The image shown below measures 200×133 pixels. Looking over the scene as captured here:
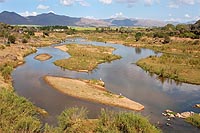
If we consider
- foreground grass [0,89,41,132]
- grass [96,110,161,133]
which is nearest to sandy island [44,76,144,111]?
grass [96,110,161,133]

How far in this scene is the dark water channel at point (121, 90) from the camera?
32.0 meters

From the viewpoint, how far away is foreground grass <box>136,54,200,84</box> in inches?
1962

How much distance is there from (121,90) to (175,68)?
63.5 ft

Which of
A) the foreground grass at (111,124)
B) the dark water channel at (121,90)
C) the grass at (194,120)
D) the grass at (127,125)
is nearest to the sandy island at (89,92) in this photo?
the dark water channel at (121,90)

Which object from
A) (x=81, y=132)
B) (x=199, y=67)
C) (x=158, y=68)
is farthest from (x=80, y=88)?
(x=199, y=67)

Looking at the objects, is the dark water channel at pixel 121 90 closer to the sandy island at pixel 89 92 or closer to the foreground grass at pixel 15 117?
the sandy island at pixel 89 92

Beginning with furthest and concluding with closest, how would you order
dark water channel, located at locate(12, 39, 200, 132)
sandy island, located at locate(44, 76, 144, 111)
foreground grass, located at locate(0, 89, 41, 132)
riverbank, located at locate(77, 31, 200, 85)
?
riverbank, located at locate(77, 31, 200, 85) → sandy island, located at locate(44, 76, 144, 111) → dark water channel, located at locate(12, 39, 200, 132) → foreground grass, located at locate(0, 89, 41, 132)

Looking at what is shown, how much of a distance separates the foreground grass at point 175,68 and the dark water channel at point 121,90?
1973 millimetres

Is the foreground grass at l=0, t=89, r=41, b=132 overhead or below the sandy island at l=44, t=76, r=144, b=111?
overhead

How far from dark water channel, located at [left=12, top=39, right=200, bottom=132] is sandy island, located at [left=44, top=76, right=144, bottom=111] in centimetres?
117

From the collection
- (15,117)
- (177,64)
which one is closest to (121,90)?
(15,117)

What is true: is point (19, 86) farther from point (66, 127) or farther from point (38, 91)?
point (66, 127)

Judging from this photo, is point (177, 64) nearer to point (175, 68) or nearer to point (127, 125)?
point (175, 68)

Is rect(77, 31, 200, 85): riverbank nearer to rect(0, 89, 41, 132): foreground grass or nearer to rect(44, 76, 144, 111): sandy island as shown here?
rect(44, 76, 144, 111): sandy island
